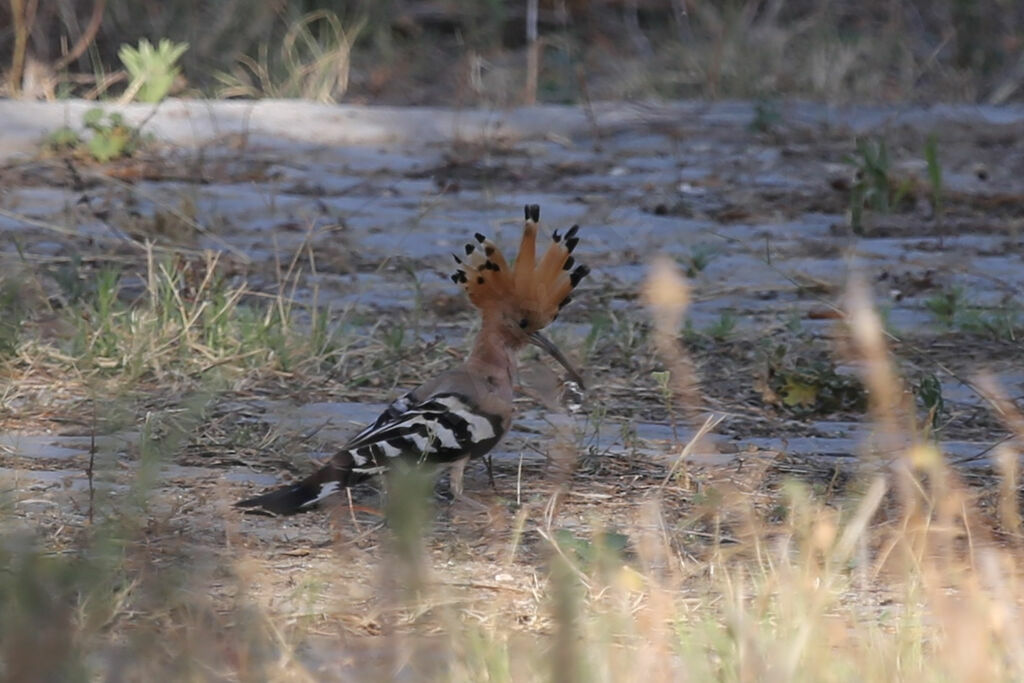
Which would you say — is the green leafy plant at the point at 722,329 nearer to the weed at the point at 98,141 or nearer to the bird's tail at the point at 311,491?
the bird's tail at the point at 311,491

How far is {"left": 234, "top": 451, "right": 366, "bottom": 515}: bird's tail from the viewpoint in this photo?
263 cm

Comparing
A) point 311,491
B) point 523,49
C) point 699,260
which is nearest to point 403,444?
point 311,491

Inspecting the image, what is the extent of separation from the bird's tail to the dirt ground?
0.05m

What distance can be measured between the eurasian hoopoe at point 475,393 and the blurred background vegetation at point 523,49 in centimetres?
405

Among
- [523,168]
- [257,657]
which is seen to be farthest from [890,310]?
[257,657]

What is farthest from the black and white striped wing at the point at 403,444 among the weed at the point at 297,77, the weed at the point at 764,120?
the weed at the point at 297,77

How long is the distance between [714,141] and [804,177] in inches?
28.4

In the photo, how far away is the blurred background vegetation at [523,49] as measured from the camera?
7969mm

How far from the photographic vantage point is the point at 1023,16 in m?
10.6

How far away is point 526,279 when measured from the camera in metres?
3.05

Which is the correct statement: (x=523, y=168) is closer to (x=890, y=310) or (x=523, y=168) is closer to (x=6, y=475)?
(x=890, y=310)

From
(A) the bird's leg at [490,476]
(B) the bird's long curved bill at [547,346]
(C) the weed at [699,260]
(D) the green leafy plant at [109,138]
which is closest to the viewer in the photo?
(A) the bird's leg at [490,476]

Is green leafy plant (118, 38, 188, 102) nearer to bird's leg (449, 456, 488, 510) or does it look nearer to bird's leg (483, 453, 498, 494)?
bird's leg (483, 453, 498, 494)

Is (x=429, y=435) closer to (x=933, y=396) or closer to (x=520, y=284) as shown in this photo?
(x=520, y=284)
